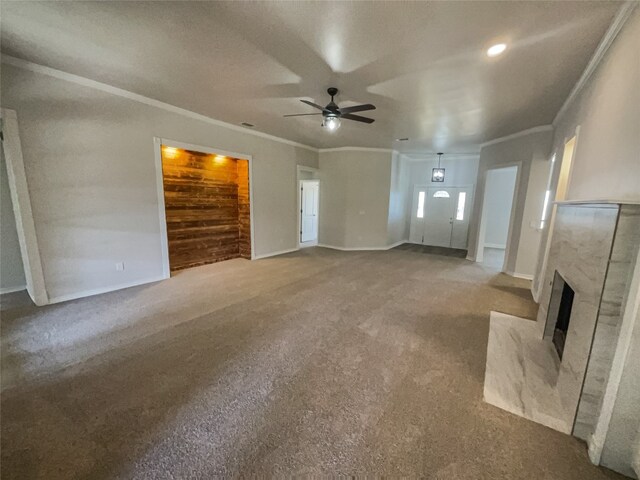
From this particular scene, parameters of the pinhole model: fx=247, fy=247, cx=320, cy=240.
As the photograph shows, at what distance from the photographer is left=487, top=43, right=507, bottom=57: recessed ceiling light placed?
2.21m

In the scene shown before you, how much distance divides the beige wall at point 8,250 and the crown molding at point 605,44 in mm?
6882

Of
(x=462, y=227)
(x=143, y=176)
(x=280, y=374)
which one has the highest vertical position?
(x=143, y=176)

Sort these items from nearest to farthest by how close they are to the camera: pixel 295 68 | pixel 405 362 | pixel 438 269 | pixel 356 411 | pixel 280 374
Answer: pixel 356 411 → pixel 280 374 → pixel 405 362 → pixel 295 68 → pixel 438 269

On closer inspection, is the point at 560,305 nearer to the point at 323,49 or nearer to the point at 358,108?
the point at 358,108

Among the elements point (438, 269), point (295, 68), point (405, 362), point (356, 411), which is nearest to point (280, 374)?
point (356, 411)

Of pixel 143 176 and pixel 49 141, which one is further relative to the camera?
pixel 143 176

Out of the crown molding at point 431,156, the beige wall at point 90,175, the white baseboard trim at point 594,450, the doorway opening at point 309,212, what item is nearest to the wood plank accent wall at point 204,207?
the beige wall at point 90,175

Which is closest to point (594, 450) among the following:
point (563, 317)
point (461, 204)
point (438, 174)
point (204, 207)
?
point (563, 317)

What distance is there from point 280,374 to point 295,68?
305 cm

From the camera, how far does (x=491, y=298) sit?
147 inches

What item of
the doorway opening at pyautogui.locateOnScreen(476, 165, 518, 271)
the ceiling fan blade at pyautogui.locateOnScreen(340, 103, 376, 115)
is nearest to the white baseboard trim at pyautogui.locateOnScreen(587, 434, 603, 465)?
the ceiling fan blade at pyautogui.locateOnScreen(340, 103, 376, 115)

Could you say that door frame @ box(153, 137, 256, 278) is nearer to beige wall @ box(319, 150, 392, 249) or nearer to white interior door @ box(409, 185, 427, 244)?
beige wall @ box(319, 150, 392, 249)

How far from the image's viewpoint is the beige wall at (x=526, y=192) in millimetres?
4539

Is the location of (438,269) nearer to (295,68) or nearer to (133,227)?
(295,68)
